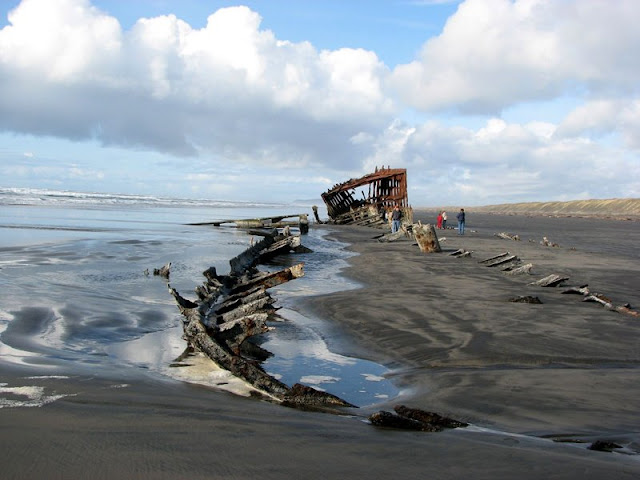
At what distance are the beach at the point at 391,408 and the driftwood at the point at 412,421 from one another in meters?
0.07

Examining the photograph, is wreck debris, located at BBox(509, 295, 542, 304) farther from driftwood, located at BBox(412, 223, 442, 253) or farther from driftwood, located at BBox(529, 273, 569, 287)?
driftwood, located at BBox(412, 223, 442, 253)

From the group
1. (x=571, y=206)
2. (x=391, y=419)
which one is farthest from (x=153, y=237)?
(x=571, y=206)

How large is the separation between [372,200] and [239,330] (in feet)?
122

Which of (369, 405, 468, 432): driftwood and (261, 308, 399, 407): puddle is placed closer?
(369, 405, 468, 432): driftwood

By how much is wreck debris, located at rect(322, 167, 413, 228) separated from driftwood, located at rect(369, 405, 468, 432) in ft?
112

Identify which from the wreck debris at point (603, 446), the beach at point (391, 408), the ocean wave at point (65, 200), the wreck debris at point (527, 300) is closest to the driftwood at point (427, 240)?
the wreck debris at point (527, 300)

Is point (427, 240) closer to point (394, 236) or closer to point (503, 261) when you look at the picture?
point (503, 261)

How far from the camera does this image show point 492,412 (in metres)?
4.86

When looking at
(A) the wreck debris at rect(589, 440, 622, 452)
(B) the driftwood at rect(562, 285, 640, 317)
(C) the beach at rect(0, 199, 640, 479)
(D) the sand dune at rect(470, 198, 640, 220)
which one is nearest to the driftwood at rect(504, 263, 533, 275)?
(B) the driftwood at rect(562, 285, 640, 317)

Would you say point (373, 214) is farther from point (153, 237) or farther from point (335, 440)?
point (335, 440)

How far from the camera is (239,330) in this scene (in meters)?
6.84

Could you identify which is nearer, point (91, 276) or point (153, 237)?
point (91, 276)

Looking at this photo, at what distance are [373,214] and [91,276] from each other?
3068 centimetres

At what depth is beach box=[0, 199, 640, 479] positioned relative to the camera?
3254 mm
